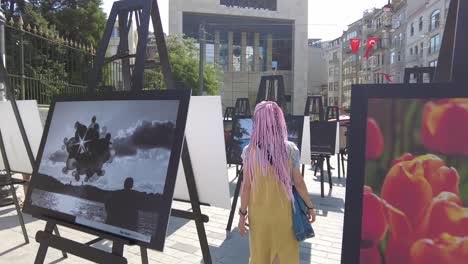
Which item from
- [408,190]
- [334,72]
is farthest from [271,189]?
[334,72]

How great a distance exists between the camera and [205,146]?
11.0 ft

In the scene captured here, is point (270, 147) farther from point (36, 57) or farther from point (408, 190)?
point (36, 57)

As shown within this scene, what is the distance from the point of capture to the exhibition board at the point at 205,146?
323 cm

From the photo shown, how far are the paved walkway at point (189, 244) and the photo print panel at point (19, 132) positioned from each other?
0.85 m

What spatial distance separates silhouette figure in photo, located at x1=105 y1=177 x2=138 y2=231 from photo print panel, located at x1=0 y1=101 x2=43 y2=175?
117 inches

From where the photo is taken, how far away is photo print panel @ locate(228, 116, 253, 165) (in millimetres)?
6484

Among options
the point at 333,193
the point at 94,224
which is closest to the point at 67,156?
the point at 94,224

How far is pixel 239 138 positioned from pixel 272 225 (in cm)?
363

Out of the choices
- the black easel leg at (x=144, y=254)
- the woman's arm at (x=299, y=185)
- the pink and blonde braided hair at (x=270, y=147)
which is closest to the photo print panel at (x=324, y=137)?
the woman's arm at (x=299, y=185)

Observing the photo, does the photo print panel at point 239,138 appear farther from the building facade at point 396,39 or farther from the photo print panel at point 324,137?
the building facade at point 396,39

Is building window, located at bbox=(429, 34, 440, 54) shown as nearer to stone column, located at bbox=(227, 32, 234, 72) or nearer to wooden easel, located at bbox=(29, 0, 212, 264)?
stone column, located at bbox=(227, 32, 234, 72)

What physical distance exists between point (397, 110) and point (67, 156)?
2170 mm

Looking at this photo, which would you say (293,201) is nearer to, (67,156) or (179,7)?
(67,156)

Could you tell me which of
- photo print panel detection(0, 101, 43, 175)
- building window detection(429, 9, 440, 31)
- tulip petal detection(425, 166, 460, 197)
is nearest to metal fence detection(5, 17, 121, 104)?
photo print panel detection(0, 101, 43, 175)
